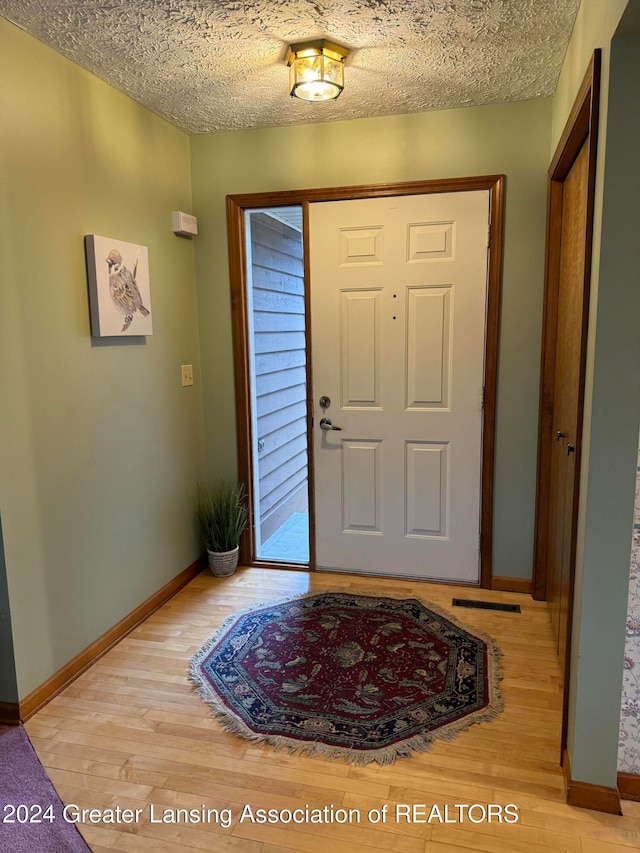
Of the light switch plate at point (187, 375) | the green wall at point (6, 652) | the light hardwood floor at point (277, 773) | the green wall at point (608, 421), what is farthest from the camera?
the light switch plate at point (187, 375)

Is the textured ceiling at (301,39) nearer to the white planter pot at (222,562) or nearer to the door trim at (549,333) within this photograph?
the door trim at (549,333)

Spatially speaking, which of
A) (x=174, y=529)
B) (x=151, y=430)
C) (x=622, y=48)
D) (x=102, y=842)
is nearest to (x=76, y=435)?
(x=151, y=430)

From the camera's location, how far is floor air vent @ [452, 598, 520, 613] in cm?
282

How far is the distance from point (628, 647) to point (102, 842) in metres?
1.57

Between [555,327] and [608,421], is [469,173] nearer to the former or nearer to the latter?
[555,327]

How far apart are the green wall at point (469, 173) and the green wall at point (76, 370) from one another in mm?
213

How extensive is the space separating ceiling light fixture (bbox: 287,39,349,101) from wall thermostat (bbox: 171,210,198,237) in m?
0.96

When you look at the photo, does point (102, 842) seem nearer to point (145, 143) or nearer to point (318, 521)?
point (318, 521)

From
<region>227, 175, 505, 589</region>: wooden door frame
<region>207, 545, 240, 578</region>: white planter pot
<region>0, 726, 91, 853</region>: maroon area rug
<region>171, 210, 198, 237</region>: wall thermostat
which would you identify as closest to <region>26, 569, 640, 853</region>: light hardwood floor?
<region>0, 726, 91, 853</region>: maroon area rug

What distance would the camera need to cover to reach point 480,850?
60.2 inches

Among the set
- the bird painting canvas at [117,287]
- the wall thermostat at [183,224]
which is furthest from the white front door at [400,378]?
the bird painting canvas at [117,287]

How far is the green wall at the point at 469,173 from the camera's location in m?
2.75

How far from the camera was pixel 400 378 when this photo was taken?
3.03 meters

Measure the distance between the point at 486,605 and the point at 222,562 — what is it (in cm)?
145
